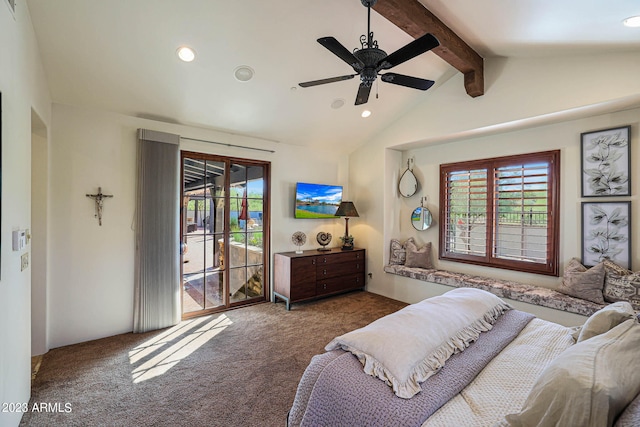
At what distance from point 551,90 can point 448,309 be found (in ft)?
9.14

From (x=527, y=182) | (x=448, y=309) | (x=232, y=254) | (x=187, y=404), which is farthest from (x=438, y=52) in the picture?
(x=187, y=404)

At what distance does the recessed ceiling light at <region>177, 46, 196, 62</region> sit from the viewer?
107 inches

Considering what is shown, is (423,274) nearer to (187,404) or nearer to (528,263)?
(528,263)

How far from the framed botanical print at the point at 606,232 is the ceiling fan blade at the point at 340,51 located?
295cm

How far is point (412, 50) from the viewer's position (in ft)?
6.59

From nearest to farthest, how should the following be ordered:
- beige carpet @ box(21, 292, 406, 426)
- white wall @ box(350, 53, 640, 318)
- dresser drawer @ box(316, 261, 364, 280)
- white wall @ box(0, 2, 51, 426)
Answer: white wall @ box(0, 2, 51, 426), beige carpet @ box(21, 292, 406, 426), white wall @ box(350, 53, 640, 318), dresser drawer @ box(316, 261, 364, 280)

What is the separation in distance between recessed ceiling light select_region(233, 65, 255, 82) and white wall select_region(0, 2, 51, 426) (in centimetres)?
157

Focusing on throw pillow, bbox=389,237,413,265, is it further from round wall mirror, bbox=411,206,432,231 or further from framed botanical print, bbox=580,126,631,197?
framed botanical print, bbox=580,126,631,197

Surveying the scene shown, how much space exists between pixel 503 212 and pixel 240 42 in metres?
3.65

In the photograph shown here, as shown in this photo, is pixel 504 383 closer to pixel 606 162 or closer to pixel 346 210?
pixel 606 162

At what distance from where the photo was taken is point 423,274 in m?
4.23

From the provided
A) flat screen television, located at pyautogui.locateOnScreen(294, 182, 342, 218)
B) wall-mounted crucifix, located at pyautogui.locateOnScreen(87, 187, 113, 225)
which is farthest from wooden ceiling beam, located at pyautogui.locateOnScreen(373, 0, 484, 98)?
wall-mounted crucifix, located at pyautogui.locateOnScreen(87, 187, 113, 225)

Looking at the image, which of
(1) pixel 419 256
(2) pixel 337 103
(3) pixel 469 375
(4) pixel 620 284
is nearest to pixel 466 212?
(1) pixel 419 256

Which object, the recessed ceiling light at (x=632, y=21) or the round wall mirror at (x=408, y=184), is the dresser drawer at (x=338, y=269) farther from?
the recessed ceiling light at (x=632, y=21)
